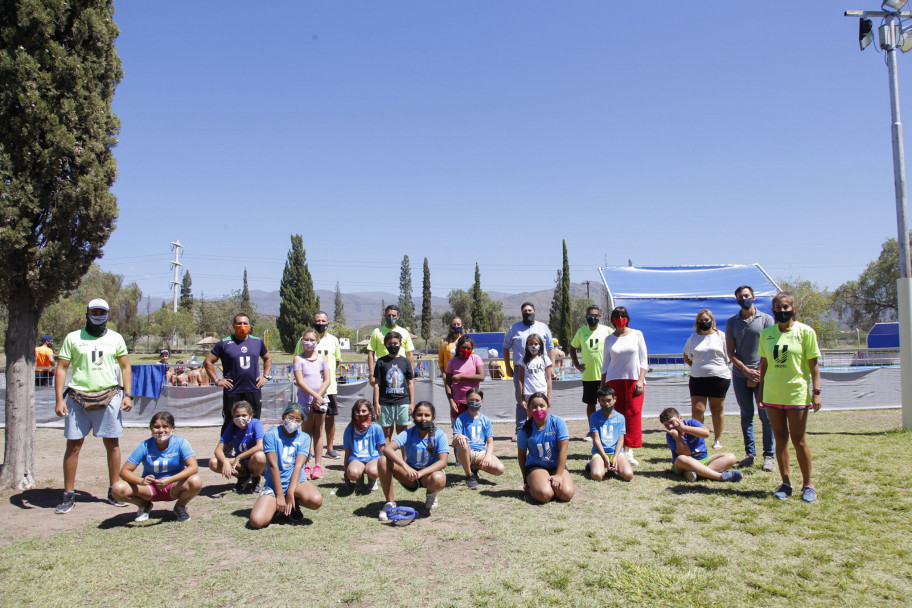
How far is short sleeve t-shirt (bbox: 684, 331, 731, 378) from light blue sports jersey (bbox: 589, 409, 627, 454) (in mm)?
1391

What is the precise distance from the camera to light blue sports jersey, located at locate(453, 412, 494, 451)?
623 cm

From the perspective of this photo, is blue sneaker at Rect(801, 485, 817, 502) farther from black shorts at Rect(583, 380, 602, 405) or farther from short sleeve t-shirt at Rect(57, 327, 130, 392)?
short sleeve t-shirt at Rect(57, 327, 130, 392)

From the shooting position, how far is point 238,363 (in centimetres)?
662

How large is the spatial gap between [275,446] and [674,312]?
13195mm

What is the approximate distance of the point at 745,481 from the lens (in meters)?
5.87

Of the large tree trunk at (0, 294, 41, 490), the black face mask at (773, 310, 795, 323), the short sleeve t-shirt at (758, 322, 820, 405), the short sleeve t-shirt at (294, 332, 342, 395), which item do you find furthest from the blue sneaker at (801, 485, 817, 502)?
the large tree trunk at (0, 294, 41, 490)

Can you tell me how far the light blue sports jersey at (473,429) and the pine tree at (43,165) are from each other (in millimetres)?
4689

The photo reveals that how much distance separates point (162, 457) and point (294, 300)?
53.0 meters

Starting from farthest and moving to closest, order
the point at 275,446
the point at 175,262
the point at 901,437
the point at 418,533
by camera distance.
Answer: the point at 175,262 → the point at 901,437 → the point at 275,446 → the point at 418,533

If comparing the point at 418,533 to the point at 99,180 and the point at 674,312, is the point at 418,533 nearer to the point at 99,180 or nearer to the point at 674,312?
the point at 99,180

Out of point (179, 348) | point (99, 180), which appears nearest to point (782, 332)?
point (99, 180)

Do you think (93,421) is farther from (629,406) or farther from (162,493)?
(629,406)

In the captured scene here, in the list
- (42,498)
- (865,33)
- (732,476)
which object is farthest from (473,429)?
(865,33)

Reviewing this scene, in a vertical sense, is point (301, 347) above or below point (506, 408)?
above
